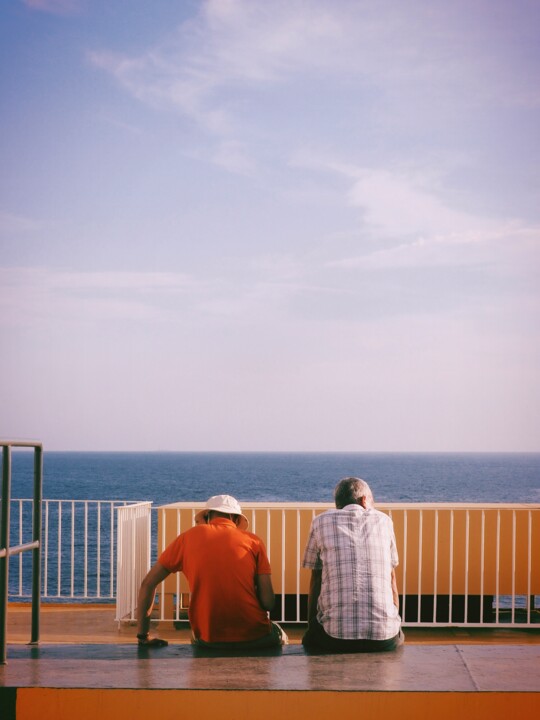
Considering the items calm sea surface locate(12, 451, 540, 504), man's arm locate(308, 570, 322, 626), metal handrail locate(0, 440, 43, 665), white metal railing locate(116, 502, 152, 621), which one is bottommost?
calm sea surface locate(12, 451, 540, 504)

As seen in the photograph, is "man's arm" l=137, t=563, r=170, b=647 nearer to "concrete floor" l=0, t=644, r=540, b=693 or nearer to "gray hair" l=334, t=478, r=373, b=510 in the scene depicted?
"concrete floor" l=0, t=644, r=540, b=693

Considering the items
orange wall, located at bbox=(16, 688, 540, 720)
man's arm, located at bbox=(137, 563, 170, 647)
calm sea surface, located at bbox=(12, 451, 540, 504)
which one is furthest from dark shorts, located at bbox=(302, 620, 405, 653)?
calm sea surface, located at bbox=(12, 451, 540, 504)

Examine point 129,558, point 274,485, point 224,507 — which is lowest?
point 274,485

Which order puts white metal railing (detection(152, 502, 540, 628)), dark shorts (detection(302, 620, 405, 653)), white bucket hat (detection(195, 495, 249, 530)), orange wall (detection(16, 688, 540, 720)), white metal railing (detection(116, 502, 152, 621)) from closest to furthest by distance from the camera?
1. orange wall (detection(16, 688, 540, 720))
2. dark shorts (detection(302, 620, 405, 653))
3. white bucket hat (detection(195, 495, 249, 530))
4. white metal railing (detection(116, 502, 152, 621))
5. white metal railing (detection(152, 502, 540, 628))

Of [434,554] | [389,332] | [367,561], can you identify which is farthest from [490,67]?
[389,332]

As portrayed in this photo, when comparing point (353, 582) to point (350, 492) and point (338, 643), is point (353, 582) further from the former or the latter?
point (350, 492)

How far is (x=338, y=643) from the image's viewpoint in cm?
396

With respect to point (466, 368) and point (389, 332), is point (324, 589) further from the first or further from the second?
point (466, 368)

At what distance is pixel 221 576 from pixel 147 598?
0.40 metres

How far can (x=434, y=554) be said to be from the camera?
23.1ft

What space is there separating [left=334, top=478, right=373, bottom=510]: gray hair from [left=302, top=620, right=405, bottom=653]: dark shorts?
584mm

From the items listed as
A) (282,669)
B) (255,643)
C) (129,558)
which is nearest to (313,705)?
(282,669)

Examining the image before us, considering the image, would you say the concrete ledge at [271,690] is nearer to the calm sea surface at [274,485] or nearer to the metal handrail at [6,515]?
the metal handrail at [6,515]

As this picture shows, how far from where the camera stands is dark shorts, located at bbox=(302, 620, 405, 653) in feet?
12.9
